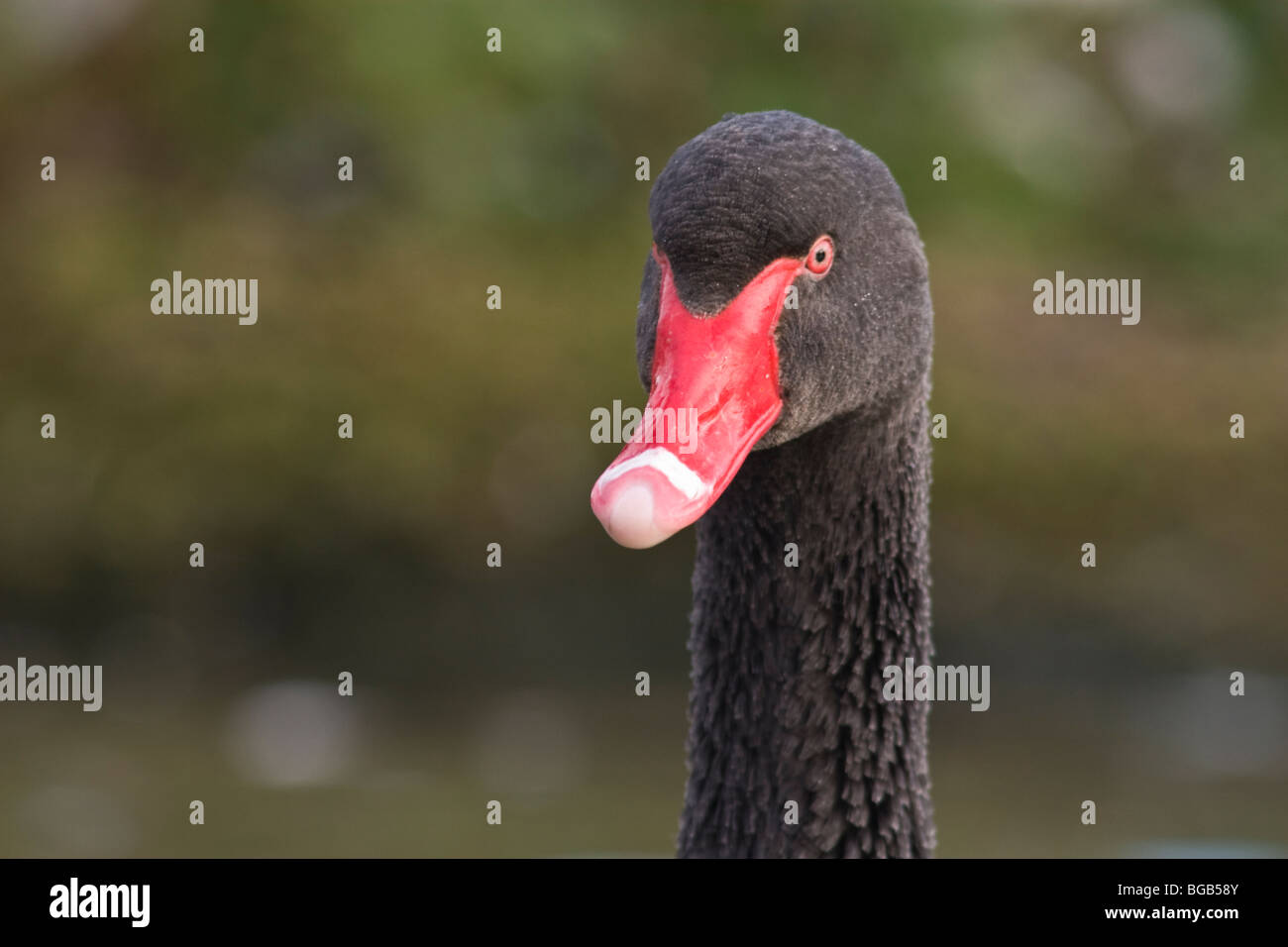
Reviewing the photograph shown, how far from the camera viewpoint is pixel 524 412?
9266 mm

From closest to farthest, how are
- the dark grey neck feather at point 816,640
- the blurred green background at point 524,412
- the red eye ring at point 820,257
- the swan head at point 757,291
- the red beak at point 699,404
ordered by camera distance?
the red beak at point 699,404, the swan head at point 757,291, the red eye ring at point 820,257, the dark grey neck feather at point 816,640, the blurred green background at point 524,412

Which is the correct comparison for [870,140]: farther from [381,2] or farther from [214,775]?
[214,775]

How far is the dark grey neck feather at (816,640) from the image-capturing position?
396 cm

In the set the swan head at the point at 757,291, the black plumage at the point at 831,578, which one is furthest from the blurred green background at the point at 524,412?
the swan head at the point at 757,291

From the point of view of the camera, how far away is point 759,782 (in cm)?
407

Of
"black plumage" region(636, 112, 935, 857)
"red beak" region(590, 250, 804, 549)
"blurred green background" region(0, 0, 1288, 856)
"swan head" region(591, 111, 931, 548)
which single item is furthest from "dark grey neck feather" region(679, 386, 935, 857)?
"blurred green background" region(0, 0, 1288, 856)

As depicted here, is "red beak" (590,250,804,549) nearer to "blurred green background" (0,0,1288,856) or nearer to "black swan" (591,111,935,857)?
"black swan" (591,111,935,857)

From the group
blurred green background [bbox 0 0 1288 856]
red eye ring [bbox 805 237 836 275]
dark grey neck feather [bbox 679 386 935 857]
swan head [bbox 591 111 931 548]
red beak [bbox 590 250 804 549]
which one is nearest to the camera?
red beak [bbox 590 250 804 549]

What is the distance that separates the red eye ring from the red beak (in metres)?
0.03

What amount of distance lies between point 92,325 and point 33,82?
71.4 inches

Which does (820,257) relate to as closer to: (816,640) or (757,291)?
(757,291)

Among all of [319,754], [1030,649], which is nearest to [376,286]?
[319,754]

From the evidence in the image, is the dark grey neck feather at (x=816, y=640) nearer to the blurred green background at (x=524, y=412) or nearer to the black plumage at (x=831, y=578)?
the black plumage at (x=831, y=578)

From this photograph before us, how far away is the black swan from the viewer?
353 centimetres
